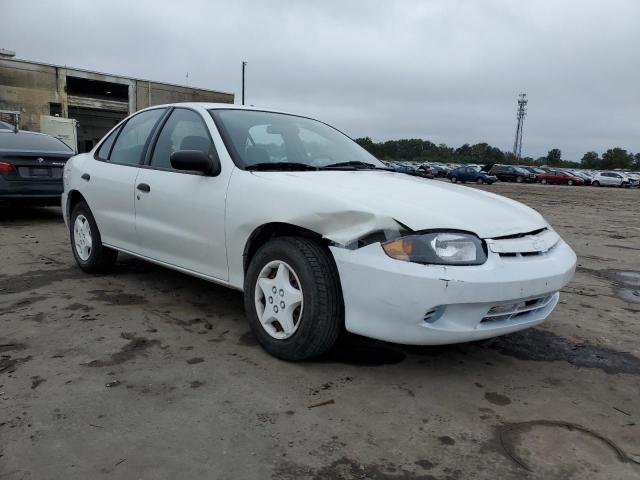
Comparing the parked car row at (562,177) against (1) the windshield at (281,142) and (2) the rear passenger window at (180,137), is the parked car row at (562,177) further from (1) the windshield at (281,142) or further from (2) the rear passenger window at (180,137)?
(2) the rear passenger window at (180,137)

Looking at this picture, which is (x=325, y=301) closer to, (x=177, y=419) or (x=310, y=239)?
(x=310, y=239)

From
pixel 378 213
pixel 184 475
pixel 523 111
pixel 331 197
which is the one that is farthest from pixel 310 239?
pixel 523 111

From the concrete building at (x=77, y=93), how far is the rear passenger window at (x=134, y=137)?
1296 inches

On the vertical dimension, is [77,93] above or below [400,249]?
above

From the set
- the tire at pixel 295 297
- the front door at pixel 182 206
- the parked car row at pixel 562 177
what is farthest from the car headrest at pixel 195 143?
the parked car row at pixel 562 177

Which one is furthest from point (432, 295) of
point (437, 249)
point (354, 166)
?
point (354, 166)

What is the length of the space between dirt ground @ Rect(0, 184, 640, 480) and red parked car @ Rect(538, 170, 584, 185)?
43910 millimetres

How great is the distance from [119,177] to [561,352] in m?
3.53

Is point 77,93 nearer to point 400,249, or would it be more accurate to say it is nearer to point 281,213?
point 281,213

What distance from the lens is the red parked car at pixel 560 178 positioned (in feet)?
146

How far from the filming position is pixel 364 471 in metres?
2.11

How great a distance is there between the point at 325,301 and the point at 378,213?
0.54 meters

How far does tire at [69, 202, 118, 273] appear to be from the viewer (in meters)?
4.79

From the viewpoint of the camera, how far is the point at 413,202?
9.59 ft
